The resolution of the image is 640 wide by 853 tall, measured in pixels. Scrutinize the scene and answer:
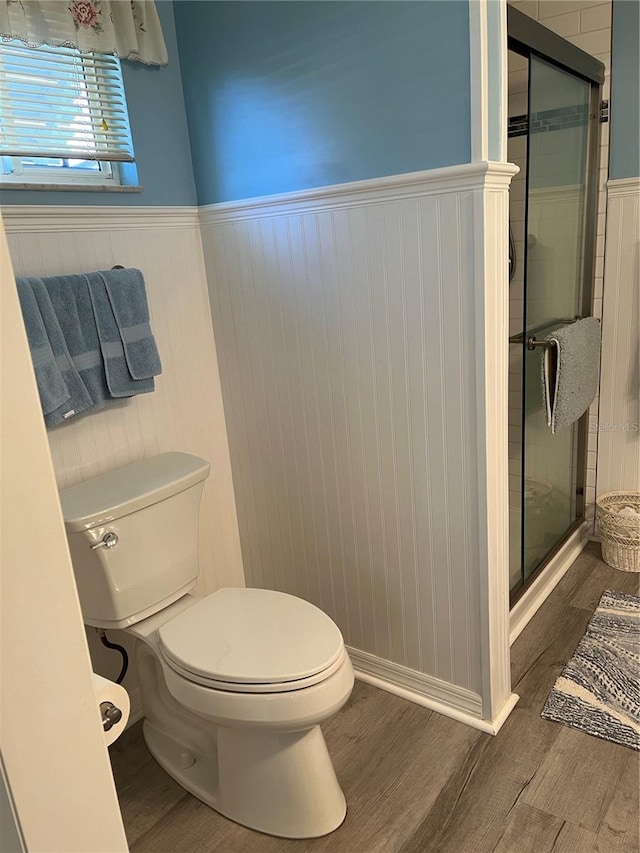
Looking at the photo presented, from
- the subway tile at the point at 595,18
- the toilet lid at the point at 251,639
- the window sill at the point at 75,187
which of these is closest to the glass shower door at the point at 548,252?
the subway tile at the point at 595,18

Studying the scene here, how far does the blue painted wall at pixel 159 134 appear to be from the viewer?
204 centimetres

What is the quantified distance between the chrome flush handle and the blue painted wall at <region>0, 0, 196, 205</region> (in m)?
0.93

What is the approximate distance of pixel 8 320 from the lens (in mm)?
568

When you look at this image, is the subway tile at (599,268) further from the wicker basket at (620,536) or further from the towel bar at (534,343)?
the wicker basket at (620,536)

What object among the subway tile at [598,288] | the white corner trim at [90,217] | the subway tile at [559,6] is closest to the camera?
the white corner trim at [90,217]

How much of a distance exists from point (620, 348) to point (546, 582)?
0.98 meters

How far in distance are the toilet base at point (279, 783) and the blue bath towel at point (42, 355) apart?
0.94 m

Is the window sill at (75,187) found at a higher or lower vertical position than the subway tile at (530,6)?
lower

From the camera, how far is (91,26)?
187 centimetres

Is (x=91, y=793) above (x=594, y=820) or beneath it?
above

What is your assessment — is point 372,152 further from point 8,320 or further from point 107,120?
point 8,320

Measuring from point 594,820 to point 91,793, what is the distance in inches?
57.2

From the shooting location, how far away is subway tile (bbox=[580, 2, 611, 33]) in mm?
2518

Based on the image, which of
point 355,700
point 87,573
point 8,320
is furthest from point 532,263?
point 8,320
